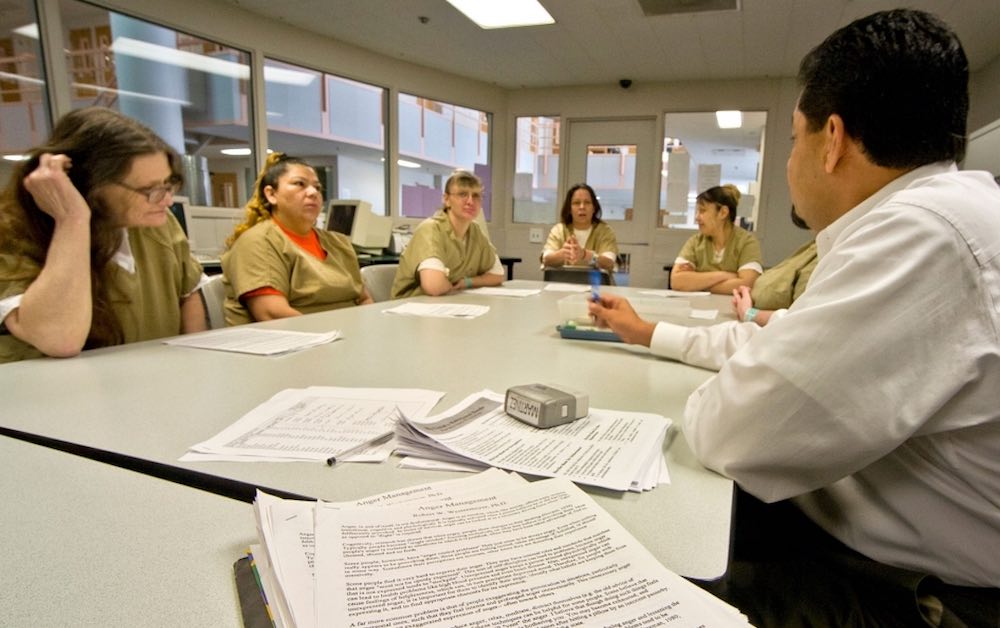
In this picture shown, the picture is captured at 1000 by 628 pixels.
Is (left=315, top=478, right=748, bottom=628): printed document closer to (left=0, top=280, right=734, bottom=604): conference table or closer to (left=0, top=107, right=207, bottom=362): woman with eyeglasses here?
(left=0, top=280, right=734, bottom=604): conference table

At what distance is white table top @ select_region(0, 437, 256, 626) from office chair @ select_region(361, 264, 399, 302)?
2032mm

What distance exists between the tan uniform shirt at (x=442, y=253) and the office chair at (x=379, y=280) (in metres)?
0.06

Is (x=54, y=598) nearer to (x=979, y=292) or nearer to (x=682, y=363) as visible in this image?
(x=979, y=292)

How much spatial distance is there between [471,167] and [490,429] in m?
5.49

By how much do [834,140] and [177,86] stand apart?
4271 mm

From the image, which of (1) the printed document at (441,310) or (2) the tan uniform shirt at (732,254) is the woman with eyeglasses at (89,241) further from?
(2) the tan uniform shirt at (732,254)

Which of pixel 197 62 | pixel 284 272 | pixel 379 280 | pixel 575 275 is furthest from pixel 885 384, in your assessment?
pixel 197 62

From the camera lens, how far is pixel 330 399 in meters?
0.95

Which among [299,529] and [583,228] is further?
[583,228]

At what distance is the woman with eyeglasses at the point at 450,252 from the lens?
2555 mm

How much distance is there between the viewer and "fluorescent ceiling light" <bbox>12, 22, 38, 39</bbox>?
121 inches

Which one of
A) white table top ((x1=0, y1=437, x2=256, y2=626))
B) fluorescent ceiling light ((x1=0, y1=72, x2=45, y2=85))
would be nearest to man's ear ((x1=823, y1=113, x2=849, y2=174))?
white table top ((x1=0, y1=437, x2=256, y2=626))

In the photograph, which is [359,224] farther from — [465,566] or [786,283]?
[465,566]

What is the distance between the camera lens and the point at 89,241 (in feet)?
4.13
